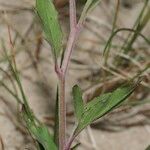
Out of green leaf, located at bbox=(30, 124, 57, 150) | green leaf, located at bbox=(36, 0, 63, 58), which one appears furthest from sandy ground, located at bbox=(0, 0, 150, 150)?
green leaf, located at bbox=(36, 0, 63, 58)

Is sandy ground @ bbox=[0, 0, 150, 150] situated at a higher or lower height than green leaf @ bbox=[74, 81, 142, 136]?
higher

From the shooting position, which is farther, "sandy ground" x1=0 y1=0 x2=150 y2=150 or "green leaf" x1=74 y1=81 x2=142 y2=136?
"sandy ground" x1=0 y1=0 x2=150 y2=150

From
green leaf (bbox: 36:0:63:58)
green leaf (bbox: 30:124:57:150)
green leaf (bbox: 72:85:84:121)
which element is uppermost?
green leaf (bbox: 36:0:63:58)

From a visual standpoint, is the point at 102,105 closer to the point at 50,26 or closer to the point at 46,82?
the point at 50,26

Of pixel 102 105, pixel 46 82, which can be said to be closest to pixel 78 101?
pixel 102 105

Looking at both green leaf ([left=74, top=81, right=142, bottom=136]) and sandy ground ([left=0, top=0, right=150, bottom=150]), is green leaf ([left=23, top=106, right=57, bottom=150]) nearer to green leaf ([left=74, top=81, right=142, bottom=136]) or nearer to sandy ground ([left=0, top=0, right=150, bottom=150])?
green leaf ([left=74, top=81, right=142, bottom=136])

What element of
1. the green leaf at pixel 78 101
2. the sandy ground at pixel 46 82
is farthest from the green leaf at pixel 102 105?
the sandy ground at pixel 46 82
